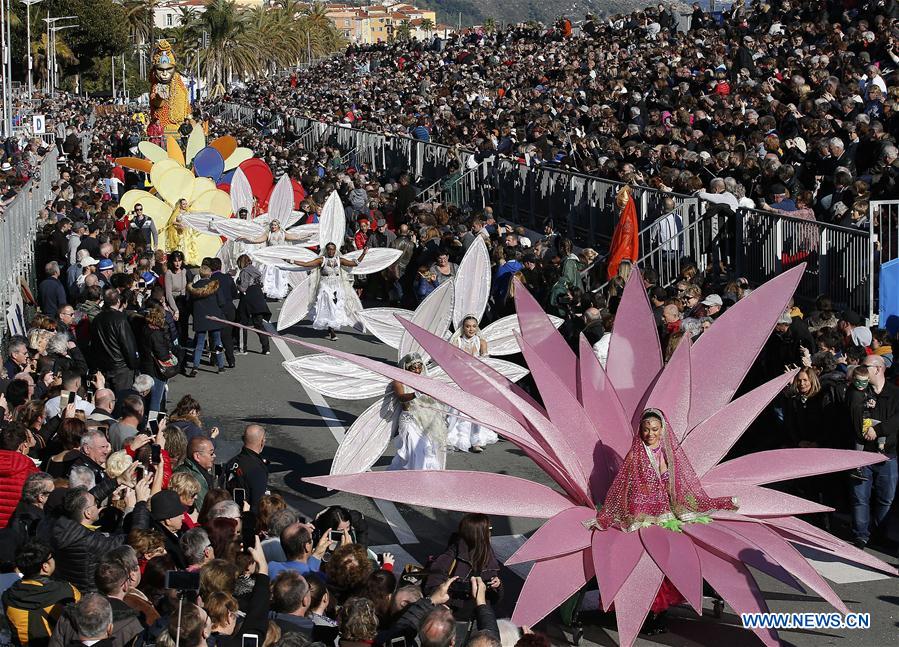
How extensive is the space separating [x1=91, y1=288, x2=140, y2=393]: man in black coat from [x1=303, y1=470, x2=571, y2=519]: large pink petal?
6.71 metres

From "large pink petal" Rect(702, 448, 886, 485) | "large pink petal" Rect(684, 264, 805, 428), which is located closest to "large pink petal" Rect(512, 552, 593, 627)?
"large pink petal" Rect(702, 448, 886, 485)

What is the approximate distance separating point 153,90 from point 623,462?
30.9 metres

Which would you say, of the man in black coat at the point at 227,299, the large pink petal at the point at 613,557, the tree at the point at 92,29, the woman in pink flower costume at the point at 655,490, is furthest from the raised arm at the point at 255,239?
the tree at the point at 92,29

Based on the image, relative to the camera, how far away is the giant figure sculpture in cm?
3641

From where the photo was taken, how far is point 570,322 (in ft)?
46.9

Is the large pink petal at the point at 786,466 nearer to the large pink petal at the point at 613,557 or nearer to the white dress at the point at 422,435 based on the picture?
the large pink petal at the point at 613,557

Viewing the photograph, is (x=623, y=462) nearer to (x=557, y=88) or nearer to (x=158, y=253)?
(x=158, y=253)

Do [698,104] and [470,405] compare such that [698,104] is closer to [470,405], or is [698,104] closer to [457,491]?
[470,405]

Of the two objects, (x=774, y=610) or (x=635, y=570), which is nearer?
(x=635, y=570)

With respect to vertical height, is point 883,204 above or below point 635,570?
above

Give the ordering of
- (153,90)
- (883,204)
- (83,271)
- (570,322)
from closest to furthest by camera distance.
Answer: (883,204) → (570,322) → (83,271) → (153,90)

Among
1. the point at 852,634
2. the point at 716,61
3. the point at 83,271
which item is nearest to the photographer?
the point at 852,634

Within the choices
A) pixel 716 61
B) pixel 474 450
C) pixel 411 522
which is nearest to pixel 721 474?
pixel 411 522

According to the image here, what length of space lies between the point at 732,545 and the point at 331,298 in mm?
10594
